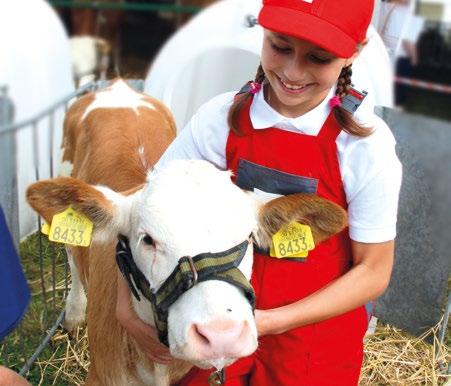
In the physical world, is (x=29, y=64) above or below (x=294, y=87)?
below

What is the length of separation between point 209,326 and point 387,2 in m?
3.51

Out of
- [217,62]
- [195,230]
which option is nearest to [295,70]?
[195,230]

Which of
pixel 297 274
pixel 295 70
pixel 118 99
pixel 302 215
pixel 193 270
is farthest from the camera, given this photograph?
pixel 118 99

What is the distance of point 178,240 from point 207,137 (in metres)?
0.44

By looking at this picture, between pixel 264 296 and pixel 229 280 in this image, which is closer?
pixel 229 280

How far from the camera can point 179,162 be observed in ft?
6.40

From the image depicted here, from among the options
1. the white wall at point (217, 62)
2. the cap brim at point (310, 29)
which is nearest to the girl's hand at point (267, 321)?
the cap brim at point (310, 29)

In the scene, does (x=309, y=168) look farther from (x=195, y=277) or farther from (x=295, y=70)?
(x=195, y=277)

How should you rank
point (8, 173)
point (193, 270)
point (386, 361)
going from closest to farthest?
1. point (193, 270)
2. point (8, 173)
3. point (386, 361)

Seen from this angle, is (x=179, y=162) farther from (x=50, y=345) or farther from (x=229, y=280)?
(x=50, y=345)

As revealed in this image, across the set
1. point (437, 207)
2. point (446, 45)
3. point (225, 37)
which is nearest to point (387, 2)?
point (225, 37)

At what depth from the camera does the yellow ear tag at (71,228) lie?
1972 millimetres

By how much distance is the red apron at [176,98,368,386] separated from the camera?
191cm

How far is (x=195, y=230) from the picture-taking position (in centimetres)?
173
